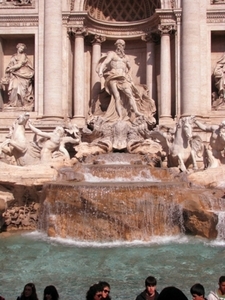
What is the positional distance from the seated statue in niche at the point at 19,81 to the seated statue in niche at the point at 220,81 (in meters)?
7.76

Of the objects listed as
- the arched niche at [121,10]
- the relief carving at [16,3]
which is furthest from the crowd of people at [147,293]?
the arched niche at [121,10]

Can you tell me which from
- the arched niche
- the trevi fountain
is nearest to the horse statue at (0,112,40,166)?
the trevi fountain

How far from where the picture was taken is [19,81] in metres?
19.3

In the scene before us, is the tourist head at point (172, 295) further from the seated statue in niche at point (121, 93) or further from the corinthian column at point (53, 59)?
the corinthian column at point (53, 59)

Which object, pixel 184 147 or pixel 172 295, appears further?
pixel 184 147

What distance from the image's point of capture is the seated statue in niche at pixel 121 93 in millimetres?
18594

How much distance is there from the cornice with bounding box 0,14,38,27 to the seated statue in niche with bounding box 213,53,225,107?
311 inches

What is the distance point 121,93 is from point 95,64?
237 cm

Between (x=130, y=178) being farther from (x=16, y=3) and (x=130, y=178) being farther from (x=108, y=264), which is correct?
(x=16, y=3)

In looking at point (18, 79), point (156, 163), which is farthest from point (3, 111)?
point (156, 163)

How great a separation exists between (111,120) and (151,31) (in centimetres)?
454

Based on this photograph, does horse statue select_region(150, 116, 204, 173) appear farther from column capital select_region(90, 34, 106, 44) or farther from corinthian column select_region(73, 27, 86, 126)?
column capital select_region(90, 34, 106, 44)

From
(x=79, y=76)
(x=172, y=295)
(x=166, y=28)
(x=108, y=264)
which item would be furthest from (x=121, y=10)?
(x=172, y=295)

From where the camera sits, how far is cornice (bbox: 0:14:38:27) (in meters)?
19.3
